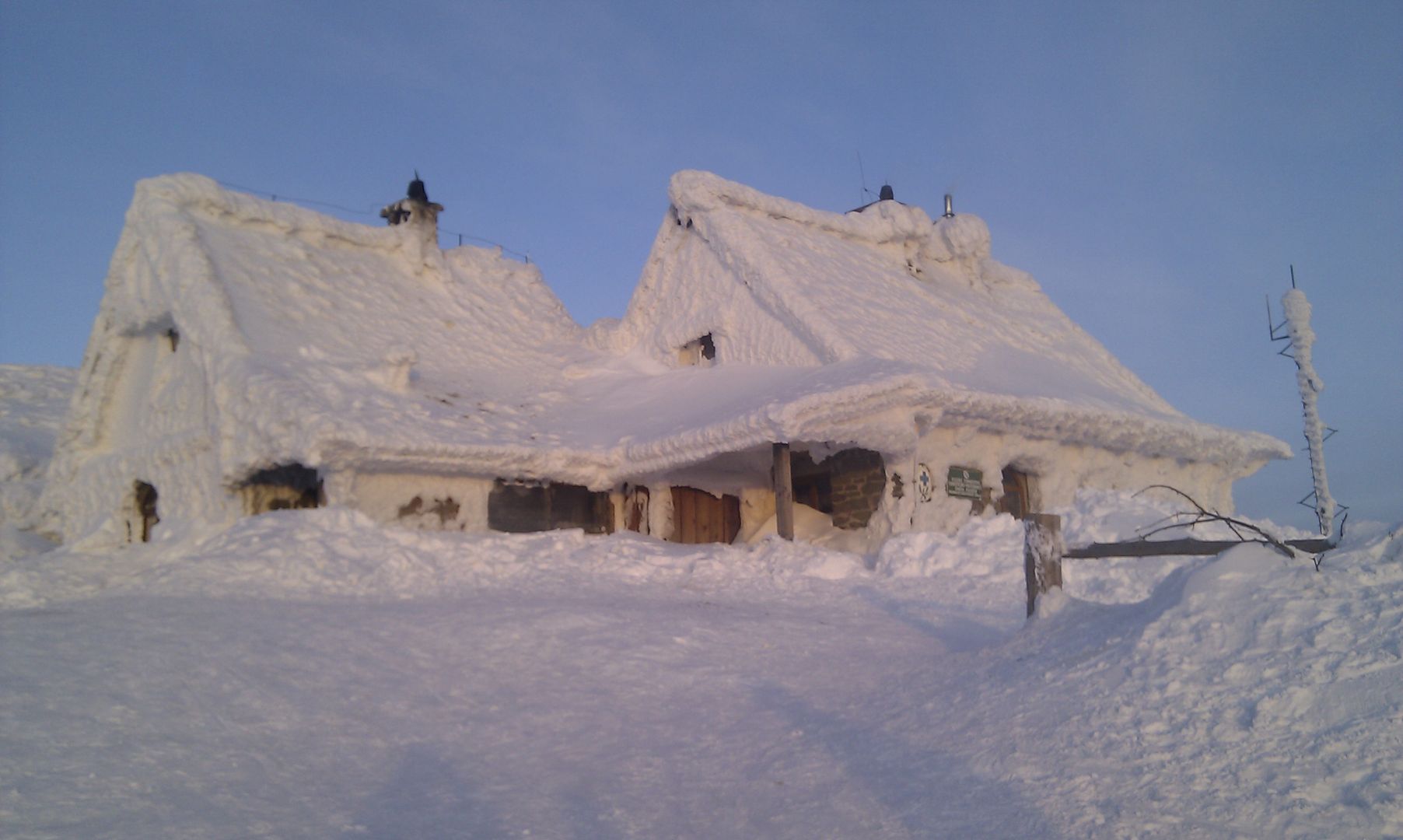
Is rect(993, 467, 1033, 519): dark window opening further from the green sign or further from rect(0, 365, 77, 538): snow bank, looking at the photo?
rect(0, 365, 77, 538): snow bank

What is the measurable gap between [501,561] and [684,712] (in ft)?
18.1

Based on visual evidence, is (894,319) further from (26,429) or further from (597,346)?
(26,429)

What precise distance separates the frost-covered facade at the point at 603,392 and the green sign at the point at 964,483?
0.10 ft

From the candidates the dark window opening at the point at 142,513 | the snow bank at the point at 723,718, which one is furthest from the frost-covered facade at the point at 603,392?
the snow bank at the point at 723,718

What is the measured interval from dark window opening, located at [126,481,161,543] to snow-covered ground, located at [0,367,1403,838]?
21.5 ft

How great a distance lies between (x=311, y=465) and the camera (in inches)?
477

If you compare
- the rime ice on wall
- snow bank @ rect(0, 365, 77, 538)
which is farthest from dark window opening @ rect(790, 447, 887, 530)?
snow bank @ rect(0, 365, 77, 538)

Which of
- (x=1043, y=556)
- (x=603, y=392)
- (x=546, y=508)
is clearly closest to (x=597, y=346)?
(x=603, y=392)

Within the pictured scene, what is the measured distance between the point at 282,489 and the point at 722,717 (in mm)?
8563

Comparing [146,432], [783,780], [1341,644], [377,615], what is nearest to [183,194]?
[146,432]

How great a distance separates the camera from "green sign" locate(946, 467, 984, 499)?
535 inches

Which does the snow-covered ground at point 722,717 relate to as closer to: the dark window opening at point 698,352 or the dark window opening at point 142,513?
the dark window opening at point 142,513

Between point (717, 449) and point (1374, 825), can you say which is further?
point (717, 449)

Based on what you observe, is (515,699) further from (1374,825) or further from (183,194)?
(183,194)
